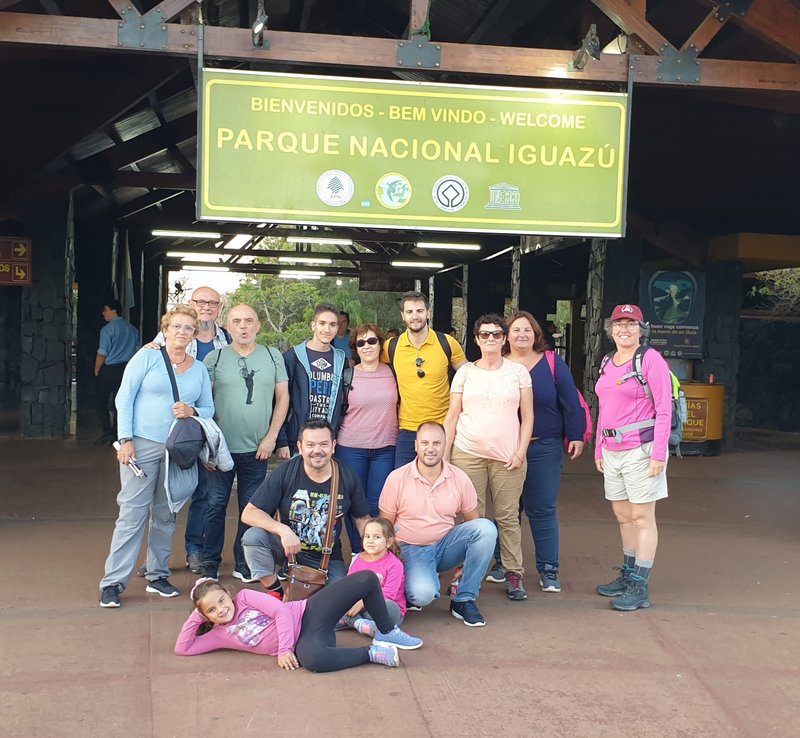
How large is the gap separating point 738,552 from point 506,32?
4.61 metres

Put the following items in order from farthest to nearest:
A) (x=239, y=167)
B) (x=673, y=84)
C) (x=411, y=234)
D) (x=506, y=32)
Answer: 1. (x=411, y=234)
2. (x=506, y=32)
3. (x=673, y=84)
4. (x=239, y=167)

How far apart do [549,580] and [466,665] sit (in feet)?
3.83

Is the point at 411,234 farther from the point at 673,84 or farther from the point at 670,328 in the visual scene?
the point at 673,84

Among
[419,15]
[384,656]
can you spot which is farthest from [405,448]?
[419,15]

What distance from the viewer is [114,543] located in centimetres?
454

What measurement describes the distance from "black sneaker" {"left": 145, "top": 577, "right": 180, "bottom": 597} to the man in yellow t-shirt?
1340 mm

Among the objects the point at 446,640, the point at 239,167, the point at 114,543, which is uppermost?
the point at 239,167

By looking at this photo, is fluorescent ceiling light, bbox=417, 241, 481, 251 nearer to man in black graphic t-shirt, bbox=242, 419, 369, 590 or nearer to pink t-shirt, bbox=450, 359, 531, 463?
pink t-shirt, bbox=450, 359, 531, 463

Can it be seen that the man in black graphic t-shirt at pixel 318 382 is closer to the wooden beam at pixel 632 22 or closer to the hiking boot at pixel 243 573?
the hiking boot at pixel 243 573

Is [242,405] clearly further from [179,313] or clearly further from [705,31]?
[705,31]

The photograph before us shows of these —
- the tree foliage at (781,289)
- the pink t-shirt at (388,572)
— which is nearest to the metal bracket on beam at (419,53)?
the pink t-shirt at (388,572)

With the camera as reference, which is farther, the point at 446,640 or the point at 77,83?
the point at 77,83

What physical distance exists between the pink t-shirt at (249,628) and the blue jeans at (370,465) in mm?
1102

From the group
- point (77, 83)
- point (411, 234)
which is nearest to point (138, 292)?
point (411, 234)
